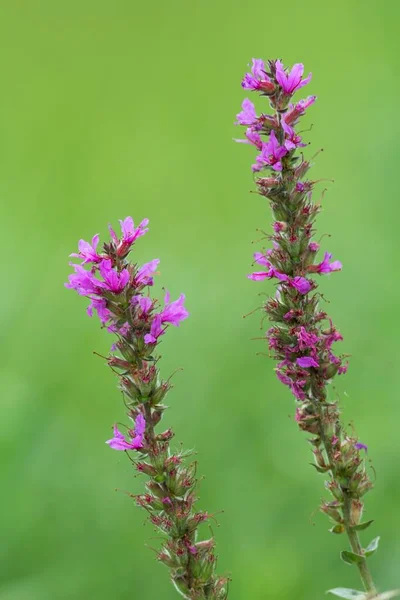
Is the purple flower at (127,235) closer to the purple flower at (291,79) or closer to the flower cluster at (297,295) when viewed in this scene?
the flower cluster at (297,295)

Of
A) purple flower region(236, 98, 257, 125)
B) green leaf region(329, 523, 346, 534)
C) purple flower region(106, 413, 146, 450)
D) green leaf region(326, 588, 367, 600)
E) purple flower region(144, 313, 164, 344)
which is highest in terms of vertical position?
purple flower region(236, 98, 257, 125)

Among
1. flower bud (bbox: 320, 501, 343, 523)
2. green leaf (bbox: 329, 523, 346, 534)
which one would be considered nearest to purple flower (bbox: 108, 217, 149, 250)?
flower bud (bbox: 320, 501, 343, 523)

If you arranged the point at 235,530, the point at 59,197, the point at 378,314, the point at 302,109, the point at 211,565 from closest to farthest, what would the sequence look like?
the point at 211,565, the point at 302,109, the point at 235,530, the point at 378,314, the point at 59,197

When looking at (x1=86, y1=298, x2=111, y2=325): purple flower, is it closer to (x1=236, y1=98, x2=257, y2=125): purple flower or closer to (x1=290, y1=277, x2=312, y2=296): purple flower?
(x1=290, y1=277, x2=312, y2=296): purple flower

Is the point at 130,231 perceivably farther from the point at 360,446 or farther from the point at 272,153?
the point at 360,446

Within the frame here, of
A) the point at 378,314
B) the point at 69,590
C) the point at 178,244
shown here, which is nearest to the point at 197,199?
the point at 178,244

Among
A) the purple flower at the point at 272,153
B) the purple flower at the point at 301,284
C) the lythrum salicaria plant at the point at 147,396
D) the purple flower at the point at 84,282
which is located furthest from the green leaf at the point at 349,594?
the purple flower at the point at 272,153

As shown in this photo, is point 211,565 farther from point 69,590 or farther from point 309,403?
point 69,590

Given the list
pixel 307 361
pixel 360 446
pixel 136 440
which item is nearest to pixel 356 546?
pixel 360 446
